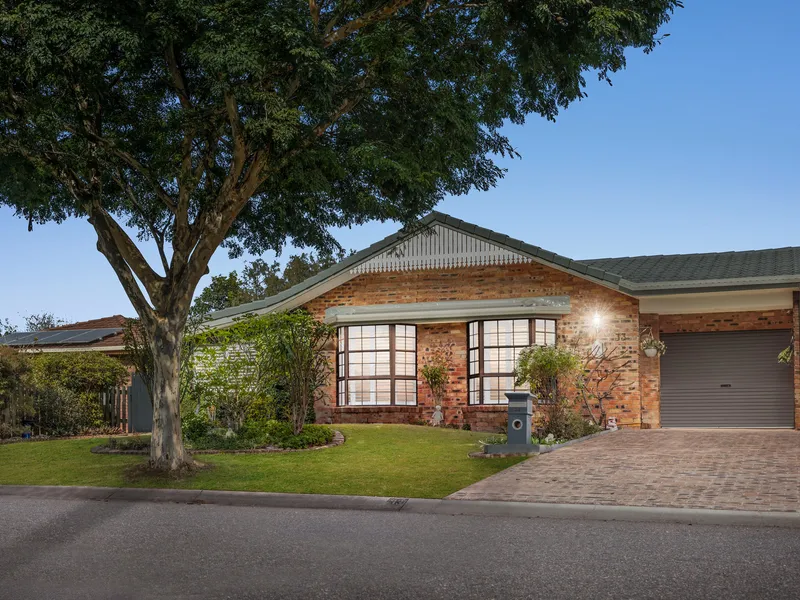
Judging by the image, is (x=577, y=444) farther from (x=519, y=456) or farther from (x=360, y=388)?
(x=360, y=388)

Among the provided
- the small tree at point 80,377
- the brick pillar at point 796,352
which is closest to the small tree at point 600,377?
the brick pillar at point 796,352

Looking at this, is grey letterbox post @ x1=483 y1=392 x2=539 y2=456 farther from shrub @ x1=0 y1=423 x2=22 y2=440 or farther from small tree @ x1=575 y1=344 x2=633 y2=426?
shrub @ x1=0 y1=423 x2=22 y2=440

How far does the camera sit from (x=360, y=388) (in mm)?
22203

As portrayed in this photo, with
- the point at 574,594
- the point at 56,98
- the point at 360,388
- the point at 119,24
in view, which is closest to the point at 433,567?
the point at 574,594

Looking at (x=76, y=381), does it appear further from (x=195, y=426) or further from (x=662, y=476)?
(x=662, y=476)

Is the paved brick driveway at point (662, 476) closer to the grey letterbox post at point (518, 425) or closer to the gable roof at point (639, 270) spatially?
the grey letterbox post at point (518, 425)

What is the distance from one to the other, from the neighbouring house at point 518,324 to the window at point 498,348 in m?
0.03

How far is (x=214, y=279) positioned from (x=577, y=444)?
2842 centimetres

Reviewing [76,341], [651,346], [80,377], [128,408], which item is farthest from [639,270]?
[76,341]

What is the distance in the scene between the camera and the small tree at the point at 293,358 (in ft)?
57.5

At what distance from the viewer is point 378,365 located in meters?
22.0

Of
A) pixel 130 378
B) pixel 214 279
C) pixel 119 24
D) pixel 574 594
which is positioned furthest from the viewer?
pixel 214 279

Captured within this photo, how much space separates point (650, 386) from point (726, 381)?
2.03m

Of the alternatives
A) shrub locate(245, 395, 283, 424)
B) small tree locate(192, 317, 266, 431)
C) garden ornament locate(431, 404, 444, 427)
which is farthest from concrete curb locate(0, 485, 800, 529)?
garden ornament locate(431, 404, 444, 427)
